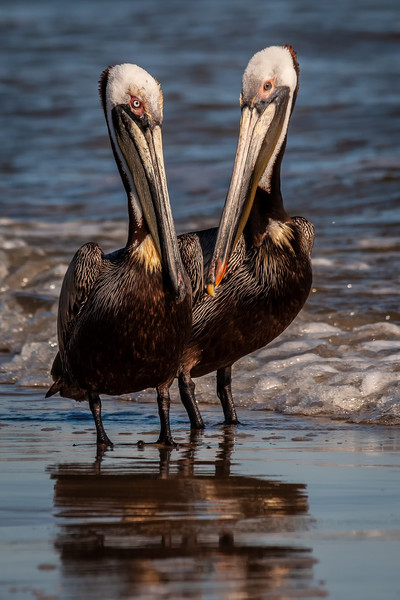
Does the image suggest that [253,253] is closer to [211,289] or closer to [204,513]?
[211,289]

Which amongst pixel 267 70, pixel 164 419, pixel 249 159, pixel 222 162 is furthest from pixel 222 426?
pixel 222 162

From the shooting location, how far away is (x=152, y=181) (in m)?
5.07

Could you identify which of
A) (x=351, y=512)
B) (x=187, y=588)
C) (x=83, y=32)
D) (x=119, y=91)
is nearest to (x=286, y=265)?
(x=119, y=91)

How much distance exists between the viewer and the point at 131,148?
5176 millimetres

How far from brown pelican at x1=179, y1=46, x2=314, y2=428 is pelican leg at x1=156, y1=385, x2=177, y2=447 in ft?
1.69

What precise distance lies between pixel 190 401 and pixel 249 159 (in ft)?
4.14

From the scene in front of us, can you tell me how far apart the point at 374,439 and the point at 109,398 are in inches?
79.9

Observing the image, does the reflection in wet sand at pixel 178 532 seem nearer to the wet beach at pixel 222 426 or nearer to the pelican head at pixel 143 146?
the wet beach at pixel 222 426

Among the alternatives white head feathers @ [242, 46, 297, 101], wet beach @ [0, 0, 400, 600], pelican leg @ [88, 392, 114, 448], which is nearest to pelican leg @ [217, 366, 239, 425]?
wet beach @ [0, 0, 400, 600]

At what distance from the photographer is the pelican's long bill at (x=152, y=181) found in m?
4.94

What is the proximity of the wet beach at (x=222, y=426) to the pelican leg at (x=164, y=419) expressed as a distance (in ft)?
0.32

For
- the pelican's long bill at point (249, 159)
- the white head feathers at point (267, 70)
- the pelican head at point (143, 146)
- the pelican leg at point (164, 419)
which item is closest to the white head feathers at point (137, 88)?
the pelican head at point (143, 146)

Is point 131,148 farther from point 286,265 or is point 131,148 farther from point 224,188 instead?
point 224,188

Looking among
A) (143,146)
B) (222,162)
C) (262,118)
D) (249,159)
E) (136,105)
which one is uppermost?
(222,162)
